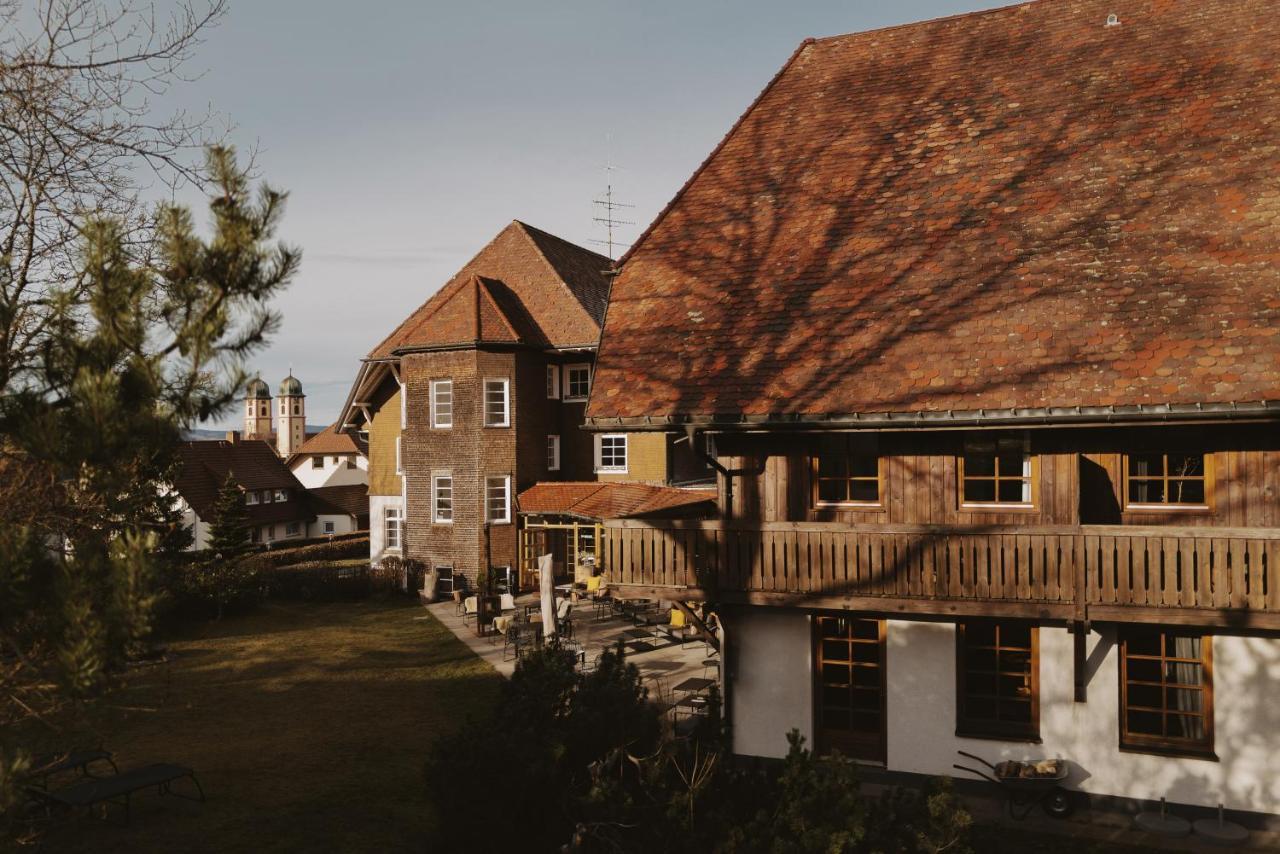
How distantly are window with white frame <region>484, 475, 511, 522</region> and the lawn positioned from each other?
4975 mm

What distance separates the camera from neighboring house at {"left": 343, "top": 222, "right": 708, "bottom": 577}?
94.6 ft

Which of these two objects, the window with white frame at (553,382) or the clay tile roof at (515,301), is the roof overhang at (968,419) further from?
the window with white frame at (553,382)

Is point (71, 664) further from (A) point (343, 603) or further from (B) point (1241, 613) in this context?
(A) point (343, 603)

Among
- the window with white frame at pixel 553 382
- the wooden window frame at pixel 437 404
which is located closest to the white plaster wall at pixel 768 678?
the wooden window frame at pixel 437 404

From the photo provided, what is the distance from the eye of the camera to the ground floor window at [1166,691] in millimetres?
10680

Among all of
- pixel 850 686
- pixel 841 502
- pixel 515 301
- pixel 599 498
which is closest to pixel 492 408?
pixel 515 301

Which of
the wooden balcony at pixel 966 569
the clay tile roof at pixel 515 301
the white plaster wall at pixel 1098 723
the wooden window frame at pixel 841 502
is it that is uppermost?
the clay tile roof at pixel 515 301

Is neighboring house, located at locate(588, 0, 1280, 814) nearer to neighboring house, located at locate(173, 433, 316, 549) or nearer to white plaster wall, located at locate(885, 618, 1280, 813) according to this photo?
white plaster wall, located at locate(885, 618, 1280, 813)

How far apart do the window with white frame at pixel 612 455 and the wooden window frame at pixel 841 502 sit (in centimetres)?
1731

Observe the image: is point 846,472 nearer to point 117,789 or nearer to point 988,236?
point 988,236

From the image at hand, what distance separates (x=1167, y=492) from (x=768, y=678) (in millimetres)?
5818

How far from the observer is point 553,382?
3088 centimetres

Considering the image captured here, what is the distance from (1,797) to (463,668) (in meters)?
15.8

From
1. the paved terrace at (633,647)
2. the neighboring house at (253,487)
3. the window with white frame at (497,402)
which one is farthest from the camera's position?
the neighboring house at (253,487)
